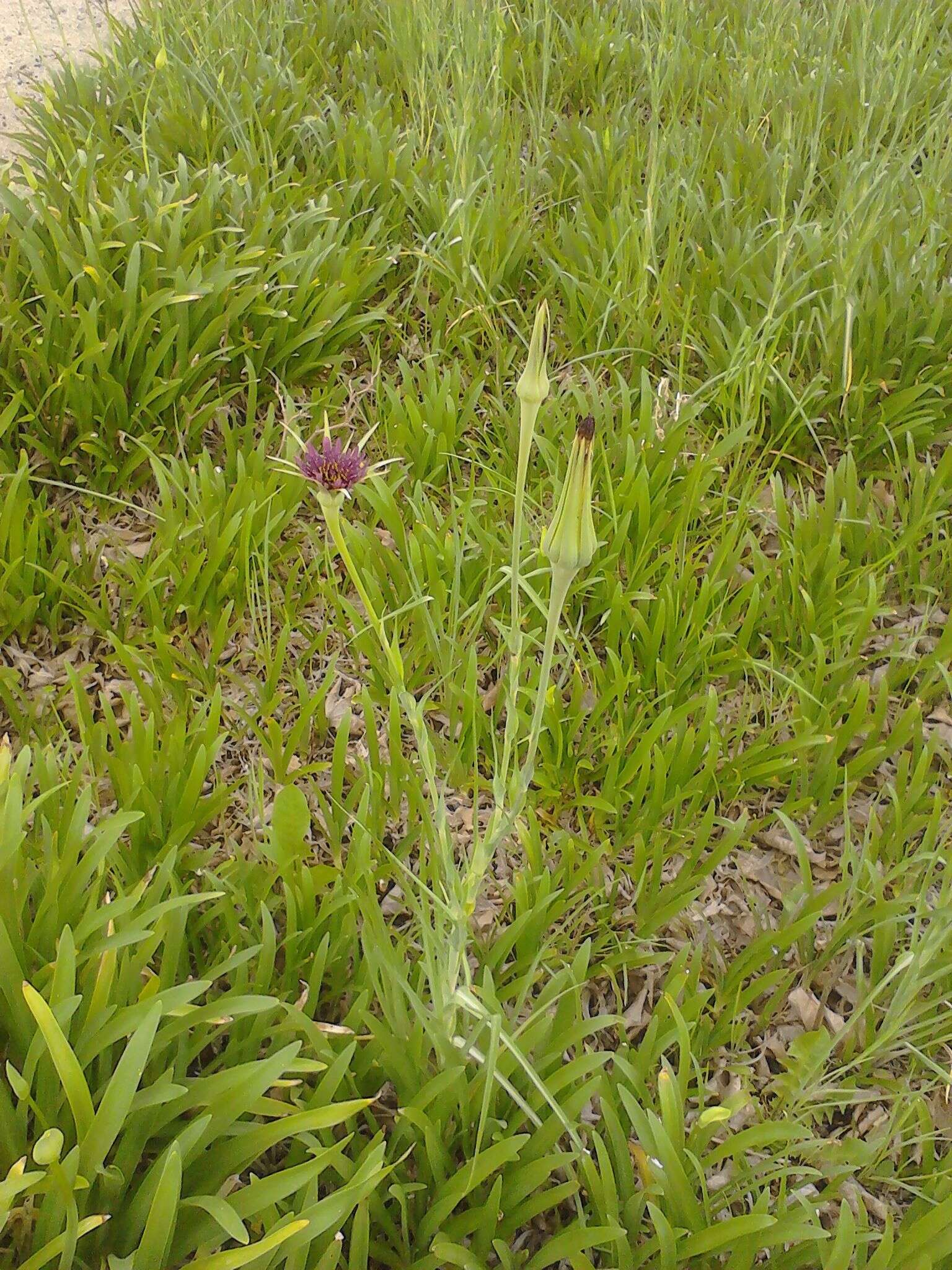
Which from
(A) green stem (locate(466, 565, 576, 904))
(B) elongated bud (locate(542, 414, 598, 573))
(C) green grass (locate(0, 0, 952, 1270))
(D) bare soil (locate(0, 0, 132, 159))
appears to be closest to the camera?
(B) elongated bud (locate(542, 414, 598, 573))

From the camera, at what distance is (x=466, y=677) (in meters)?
1.59

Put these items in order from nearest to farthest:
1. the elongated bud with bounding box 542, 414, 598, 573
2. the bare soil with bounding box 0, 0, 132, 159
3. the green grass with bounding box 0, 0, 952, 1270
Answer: the elongated bud with bounding box 542, 414, 598, 573 → the green grass with bounding box 0, 0, 952, 1270 → the bare soil with bounding box 0, 0, 132, 159

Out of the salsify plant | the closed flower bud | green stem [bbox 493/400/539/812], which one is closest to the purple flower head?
the salsify plant

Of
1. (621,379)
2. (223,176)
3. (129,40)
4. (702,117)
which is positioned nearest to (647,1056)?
(621,379)

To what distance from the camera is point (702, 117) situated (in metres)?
2.77

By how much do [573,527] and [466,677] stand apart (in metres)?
0.87

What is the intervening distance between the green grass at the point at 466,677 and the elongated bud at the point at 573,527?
142 mm

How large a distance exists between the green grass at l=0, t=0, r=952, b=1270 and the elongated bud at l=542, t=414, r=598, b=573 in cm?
14

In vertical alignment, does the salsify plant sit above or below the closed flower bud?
above

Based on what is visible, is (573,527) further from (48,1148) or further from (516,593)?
(48,1148)

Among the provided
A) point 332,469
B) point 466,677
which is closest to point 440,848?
point 332,469

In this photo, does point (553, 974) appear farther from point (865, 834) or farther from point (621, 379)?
point (621, 379)

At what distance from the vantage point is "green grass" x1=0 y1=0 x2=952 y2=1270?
3.33ft

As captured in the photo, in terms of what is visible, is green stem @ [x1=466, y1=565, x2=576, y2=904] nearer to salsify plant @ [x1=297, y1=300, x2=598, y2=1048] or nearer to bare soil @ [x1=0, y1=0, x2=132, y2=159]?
salsify plant @ [x1=297, y1=300, x2=598, y2=1048]
